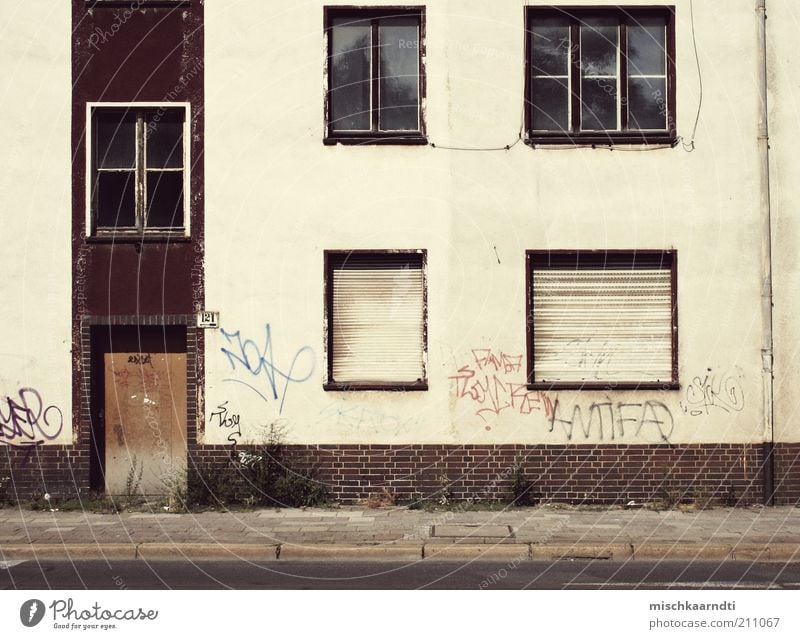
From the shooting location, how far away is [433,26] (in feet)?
48.5

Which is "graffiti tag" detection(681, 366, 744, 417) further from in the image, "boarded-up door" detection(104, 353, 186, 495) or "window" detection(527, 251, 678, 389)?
"boarded-up door" detection(104, 353, 186, 495)

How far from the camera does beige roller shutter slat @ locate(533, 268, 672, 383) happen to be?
48.4ft

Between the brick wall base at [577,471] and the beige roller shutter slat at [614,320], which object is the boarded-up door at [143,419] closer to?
the brick wall base at [577,471]

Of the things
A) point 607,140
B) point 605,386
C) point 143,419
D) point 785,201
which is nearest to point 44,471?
point 143,419

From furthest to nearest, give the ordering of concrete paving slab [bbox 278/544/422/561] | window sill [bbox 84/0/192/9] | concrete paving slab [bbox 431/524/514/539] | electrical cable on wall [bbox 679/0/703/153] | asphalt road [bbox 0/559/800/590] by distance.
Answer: window sill [bbox 84/0/192/9] < electrical cable on wall [bbox 679/0/703/153] < concrete paving slab [bbox 431/524/514/539] < concrete paving slab [bbox 278/544/422/561] < asphalt road [bbox 0/559/800/590]

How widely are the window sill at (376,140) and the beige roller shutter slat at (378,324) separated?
5.68 ft

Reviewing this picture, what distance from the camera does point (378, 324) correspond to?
14.8 meters

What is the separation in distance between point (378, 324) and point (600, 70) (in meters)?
4.72

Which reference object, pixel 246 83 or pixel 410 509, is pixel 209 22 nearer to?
pixel 246 83

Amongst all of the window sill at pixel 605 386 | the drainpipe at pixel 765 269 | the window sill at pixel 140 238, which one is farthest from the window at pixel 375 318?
the drainpipe at pixel 765 269

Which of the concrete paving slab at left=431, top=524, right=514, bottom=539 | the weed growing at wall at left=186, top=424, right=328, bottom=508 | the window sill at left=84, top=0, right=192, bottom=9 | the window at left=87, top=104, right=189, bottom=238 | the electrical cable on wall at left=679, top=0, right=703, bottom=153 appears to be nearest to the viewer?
the concrete paving slab at left=431, top=524, right=514, bottom=539

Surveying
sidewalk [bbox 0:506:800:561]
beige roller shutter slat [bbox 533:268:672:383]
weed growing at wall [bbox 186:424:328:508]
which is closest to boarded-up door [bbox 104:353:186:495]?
weed growing at wall [bbox 186:424:328:508]

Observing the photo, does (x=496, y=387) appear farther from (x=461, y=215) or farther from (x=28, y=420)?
(x=28, y=420)

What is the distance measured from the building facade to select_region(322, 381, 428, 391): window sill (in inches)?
2.6
